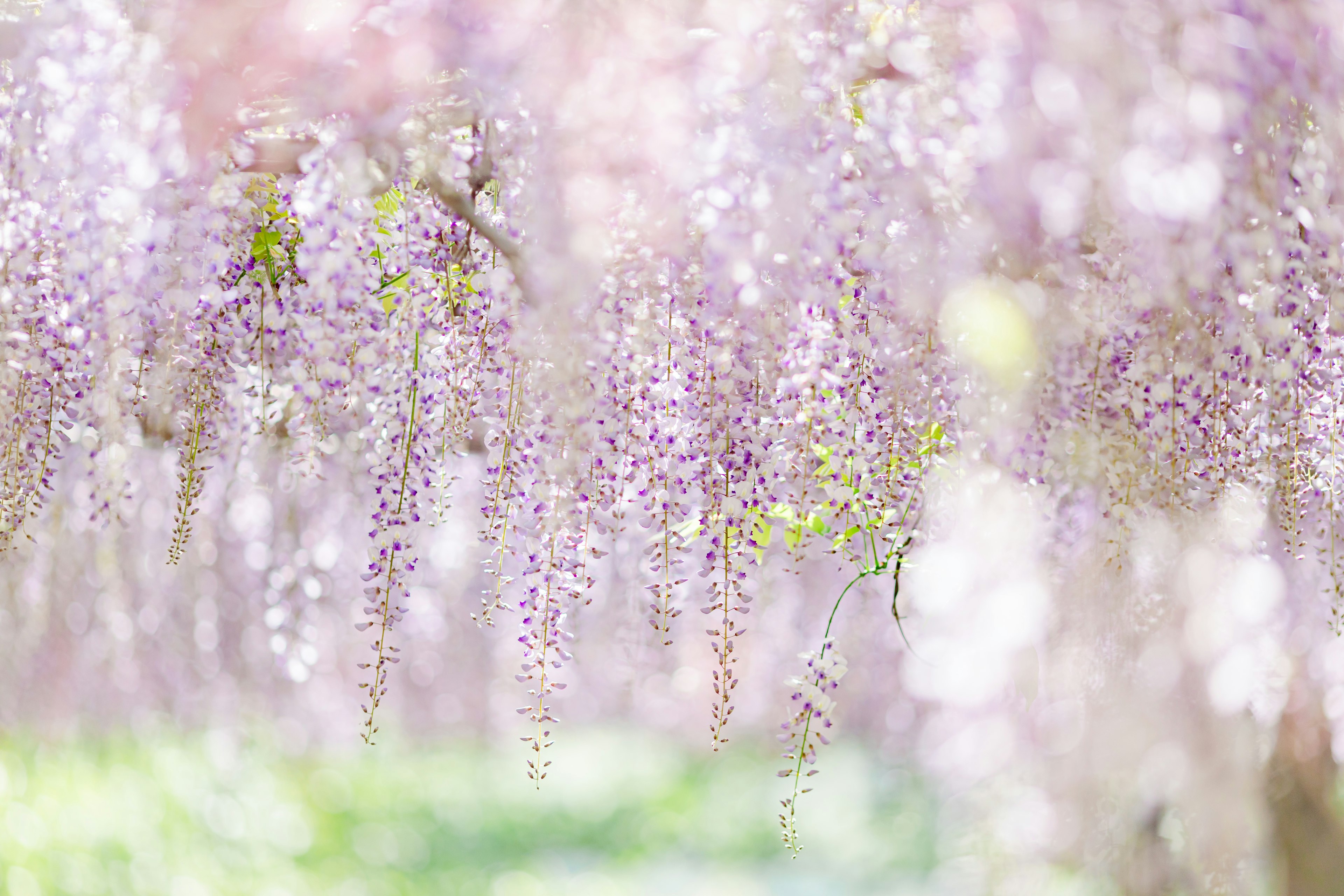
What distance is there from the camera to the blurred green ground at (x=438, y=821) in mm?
6422

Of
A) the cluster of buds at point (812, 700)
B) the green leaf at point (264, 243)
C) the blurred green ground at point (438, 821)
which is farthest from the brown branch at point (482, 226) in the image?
the blurred green ground at point (438, 821)

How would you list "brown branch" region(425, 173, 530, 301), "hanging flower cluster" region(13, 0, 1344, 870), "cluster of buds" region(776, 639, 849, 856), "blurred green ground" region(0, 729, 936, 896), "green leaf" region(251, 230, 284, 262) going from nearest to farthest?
1. "hanging flower cluster" region(13, 0, 1344, 870)
2. "brown branch" region(425, 173, 530, 301)
3. "cluster of buds" region(776, 639, 849, 856)
4. "green leaf" region(251, 230, 284, 262)
5. "blurred green ground" region(0, 729, 936, 896)

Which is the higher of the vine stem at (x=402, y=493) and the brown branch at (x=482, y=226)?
the brown branch at (x=482, y=226)

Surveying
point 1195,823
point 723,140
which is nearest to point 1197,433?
point 723,140

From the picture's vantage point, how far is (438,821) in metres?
10.3

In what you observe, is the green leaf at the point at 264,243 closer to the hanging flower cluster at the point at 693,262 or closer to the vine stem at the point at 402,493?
the hanging flower cluster at the point at 693,262

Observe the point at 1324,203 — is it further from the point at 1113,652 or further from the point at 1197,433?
the point at 1113,652

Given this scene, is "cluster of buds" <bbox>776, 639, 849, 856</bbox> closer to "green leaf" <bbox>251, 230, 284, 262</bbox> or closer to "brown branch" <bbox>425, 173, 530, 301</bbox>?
"brown branch" <bbox>425, 173, 530, 301</bbox>

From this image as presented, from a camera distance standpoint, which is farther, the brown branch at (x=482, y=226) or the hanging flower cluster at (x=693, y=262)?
the brown branch at (x=482, y=226)

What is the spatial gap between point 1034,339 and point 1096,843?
4.51 m

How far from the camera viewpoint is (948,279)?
5.89 feet

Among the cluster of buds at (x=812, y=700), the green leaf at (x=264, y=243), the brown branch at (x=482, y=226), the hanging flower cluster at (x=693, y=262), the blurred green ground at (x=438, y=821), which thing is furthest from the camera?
the blurred green ground at (x=438, y=821)

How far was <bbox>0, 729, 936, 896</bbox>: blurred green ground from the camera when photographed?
253 inches

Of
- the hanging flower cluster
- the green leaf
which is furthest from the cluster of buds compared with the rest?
the green leaf
